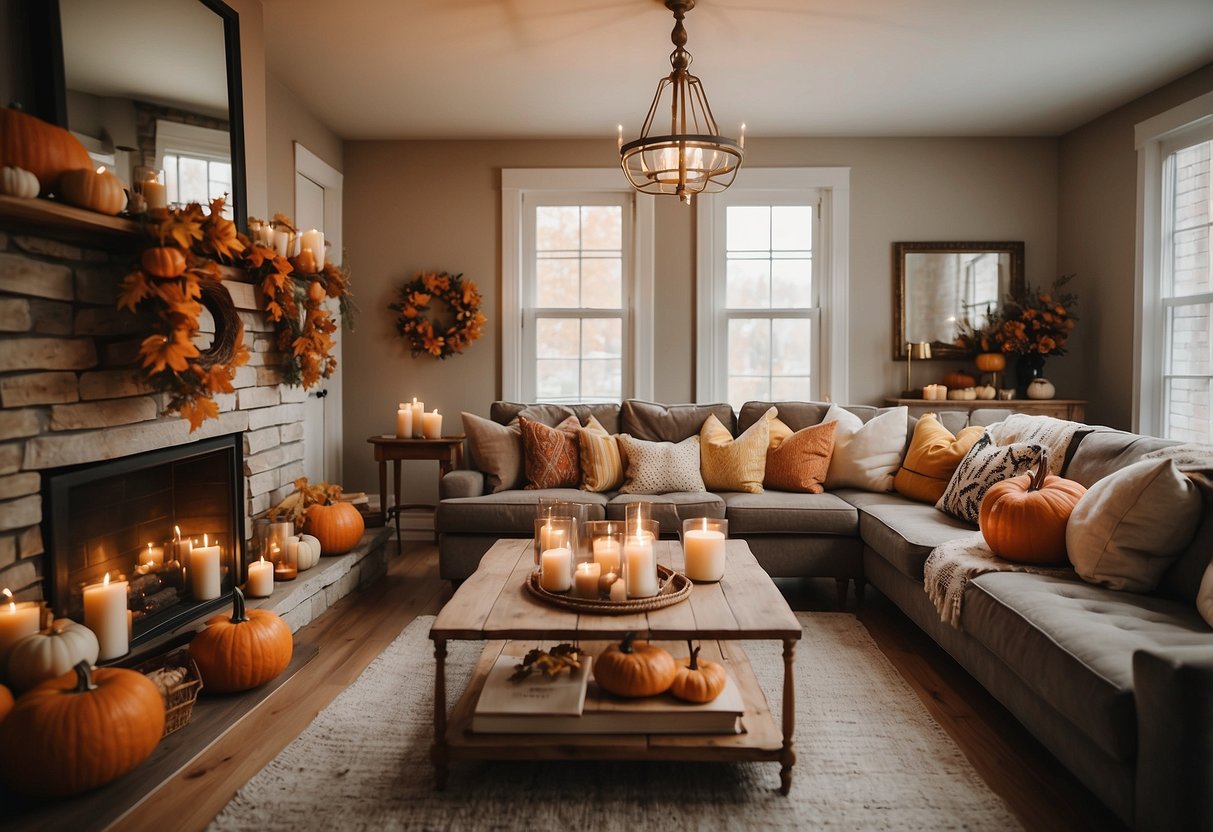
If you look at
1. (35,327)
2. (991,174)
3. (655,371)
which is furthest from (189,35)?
(991,174)

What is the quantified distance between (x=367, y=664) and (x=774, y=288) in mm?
3579

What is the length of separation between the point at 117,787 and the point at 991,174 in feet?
18.0

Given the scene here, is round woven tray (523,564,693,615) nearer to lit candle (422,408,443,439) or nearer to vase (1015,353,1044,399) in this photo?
lit candle (422,408,443,439)

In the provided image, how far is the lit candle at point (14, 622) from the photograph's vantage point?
6.21ft

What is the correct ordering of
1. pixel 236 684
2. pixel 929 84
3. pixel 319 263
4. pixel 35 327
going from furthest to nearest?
1. pixel 929 84
2. pixel 319 263
3. pixel 236 684
4. pixel 35 327

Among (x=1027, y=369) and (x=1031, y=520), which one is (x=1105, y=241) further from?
(x=1031, y=520)

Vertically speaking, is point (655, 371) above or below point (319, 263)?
below

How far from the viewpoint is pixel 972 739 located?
7.10 feet

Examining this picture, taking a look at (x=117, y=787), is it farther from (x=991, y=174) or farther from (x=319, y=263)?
(x=991, y=174)

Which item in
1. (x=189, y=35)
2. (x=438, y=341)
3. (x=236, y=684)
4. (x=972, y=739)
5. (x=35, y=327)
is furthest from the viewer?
(x=438, y=341)

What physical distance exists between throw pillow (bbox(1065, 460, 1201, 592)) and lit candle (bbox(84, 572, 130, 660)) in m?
2.83

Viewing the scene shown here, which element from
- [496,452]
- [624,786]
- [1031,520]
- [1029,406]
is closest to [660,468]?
[496,452]

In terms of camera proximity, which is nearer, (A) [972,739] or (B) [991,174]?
(A) [972,739]

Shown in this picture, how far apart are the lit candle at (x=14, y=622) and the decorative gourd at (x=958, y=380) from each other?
477 cm
